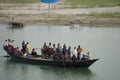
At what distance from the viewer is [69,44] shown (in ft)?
166

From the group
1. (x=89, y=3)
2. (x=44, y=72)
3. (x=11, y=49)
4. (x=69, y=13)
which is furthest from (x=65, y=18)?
(x=44, y=72)

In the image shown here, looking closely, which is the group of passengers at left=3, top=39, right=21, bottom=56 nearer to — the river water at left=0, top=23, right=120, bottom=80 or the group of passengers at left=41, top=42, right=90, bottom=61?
the river water at left=0, top=23, right=120, bottom=80

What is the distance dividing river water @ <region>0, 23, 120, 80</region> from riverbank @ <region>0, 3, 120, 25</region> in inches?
94.3

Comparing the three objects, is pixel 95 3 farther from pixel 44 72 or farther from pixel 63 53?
pixel 44 72

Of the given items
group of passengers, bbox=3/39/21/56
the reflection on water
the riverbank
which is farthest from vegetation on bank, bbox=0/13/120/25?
the reflection on water

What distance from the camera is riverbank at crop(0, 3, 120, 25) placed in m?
66.9

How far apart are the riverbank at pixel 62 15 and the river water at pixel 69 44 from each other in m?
2.40

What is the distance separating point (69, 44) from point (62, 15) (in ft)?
64.5

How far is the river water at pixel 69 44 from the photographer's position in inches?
1484

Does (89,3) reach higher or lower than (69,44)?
higher

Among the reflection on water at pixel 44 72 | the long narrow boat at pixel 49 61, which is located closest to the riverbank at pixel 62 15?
the long narrow boat at pixel 49 61

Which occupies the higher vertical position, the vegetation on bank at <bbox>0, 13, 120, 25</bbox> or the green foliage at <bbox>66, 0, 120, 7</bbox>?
the green foliage at <bbox>66, 0, 120, 7</bbox>

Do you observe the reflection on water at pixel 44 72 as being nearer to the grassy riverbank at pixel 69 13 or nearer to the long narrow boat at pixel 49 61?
the long narrow boat at pixel 49 61

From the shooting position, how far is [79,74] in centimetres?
3803
